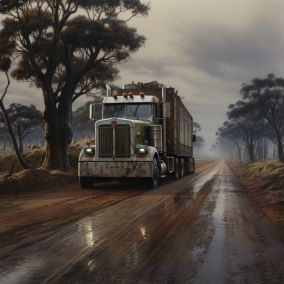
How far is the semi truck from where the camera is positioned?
61.1 feet

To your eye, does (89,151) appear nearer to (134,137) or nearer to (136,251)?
(134,137)

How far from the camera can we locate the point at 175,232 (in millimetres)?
8977

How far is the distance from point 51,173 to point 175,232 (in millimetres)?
15390

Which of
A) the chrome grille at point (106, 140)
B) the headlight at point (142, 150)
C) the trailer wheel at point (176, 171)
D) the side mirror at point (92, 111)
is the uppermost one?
the side mirror at point (92, 111)

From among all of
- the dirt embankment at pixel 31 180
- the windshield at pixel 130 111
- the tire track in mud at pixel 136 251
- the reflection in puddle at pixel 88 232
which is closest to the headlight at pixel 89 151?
the windshield at pixel 130 111

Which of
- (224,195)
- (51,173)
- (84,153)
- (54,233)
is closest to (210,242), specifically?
(54,233)

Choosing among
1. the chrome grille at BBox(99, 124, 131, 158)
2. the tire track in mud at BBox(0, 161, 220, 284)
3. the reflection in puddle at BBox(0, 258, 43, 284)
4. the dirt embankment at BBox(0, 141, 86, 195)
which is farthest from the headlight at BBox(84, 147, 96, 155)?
the reflection in puddle at BBox(0, 258, 43, 284)

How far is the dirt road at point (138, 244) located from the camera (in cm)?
597

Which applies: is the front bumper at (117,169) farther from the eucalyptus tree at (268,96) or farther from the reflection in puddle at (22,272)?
the eucalyptus tree at (268,96)

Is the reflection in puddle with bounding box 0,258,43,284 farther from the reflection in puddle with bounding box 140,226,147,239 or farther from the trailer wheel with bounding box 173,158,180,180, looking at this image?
the trailer wheel with bounding box 173,158,180,180

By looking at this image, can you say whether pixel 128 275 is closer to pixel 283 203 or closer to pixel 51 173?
pixel 283 203

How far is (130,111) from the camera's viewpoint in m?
20.3

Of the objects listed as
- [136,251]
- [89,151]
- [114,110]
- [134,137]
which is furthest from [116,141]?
[136,251]

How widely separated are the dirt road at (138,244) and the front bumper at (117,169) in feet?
17.5
